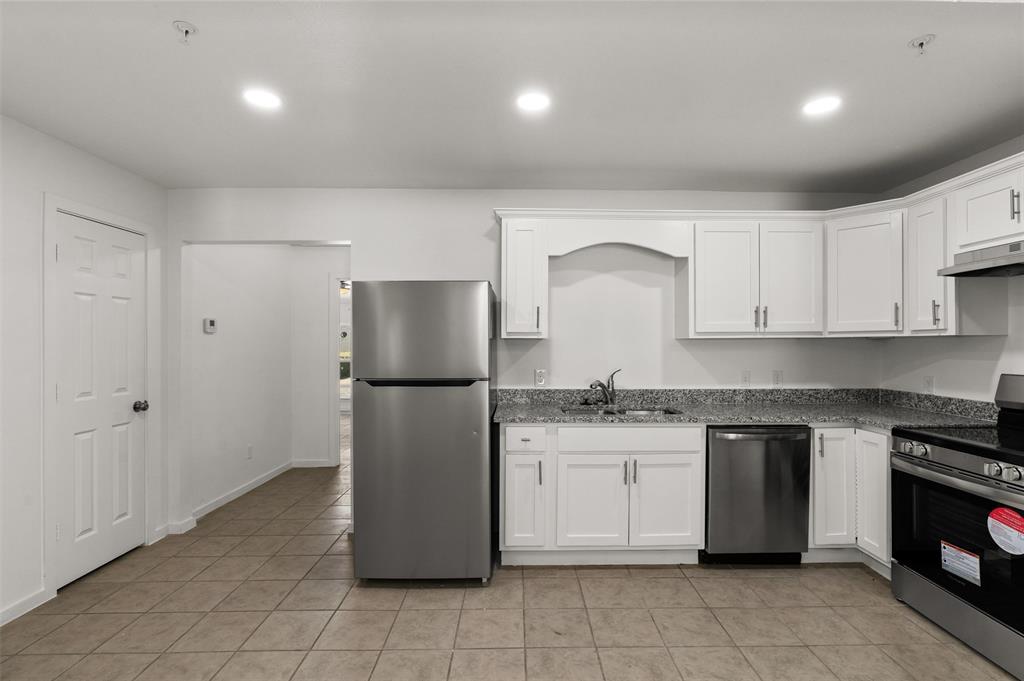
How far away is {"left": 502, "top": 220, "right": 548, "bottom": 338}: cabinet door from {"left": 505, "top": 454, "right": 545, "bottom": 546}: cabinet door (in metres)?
0.84

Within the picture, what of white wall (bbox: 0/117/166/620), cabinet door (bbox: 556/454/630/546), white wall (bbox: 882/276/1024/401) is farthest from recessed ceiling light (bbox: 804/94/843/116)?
white wall (bbox: 0/117/166/620)

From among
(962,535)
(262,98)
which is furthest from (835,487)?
(262,98)

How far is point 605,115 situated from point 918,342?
103 inches

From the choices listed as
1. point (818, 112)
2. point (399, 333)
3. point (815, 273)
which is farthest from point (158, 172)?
point (815, 273)

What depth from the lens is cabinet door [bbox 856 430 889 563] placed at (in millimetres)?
2803

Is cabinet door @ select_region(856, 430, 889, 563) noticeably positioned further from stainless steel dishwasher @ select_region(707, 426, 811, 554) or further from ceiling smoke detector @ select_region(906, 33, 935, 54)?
ceiling smoke detector @ select_region(906, 33, 935, 54)

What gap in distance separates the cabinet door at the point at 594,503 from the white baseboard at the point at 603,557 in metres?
0.11

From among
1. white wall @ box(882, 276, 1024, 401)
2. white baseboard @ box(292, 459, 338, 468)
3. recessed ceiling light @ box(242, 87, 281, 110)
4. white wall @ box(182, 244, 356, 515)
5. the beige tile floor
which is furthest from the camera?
white baseboard @ box(292, 459, 338, 468)

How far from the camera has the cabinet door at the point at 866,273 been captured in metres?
3.05

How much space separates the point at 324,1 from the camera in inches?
64.8

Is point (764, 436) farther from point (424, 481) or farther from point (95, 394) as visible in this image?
point (95, 394)

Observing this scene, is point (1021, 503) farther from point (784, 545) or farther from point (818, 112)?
point (818, 112)

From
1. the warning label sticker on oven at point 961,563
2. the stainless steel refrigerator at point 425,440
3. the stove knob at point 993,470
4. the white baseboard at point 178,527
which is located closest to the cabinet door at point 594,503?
the stainless steel refrigerator at point 425,440

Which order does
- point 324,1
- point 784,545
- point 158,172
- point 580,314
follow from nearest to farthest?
1. point 324,1
2. point 784,545
3. point 158,172
4. point 580,314
